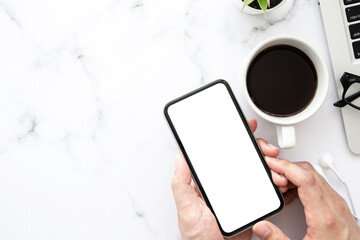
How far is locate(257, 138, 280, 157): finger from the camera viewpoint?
0.60 m

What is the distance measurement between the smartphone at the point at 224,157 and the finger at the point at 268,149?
0.06ft

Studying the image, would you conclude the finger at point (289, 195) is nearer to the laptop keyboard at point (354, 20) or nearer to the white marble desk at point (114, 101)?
the white marble desk at point (114, 101)

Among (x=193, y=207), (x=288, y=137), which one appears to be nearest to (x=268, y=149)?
(x=288, y=137)

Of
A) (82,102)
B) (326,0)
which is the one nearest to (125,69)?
(82,102)

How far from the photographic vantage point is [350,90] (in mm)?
633

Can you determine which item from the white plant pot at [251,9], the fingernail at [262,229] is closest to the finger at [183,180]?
the fingernail at [262,229]

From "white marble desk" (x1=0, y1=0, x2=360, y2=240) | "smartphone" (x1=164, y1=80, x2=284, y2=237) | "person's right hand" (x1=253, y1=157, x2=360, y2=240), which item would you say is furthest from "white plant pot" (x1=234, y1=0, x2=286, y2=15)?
Result: "person's right hand" (x1=253, y1=157, x2=360, y2=240)

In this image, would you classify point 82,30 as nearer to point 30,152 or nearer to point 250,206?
point 30,152

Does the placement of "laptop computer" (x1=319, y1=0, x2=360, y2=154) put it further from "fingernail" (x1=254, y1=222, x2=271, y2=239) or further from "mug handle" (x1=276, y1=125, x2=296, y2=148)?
"fingernail" (x1=254, y1=222, x2=271, y2=239)

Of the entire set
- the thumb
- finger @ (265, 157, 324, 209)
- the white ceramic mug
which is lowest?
the thumb

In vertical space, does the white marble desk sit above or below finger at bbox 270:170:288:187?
above

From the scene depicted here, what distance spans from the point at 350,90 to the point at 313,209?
0.68 ft

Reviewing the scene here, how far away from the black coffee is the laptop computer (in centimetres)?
7

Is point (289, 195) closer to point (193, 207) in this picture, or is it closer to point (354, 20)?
point (193, 207)
